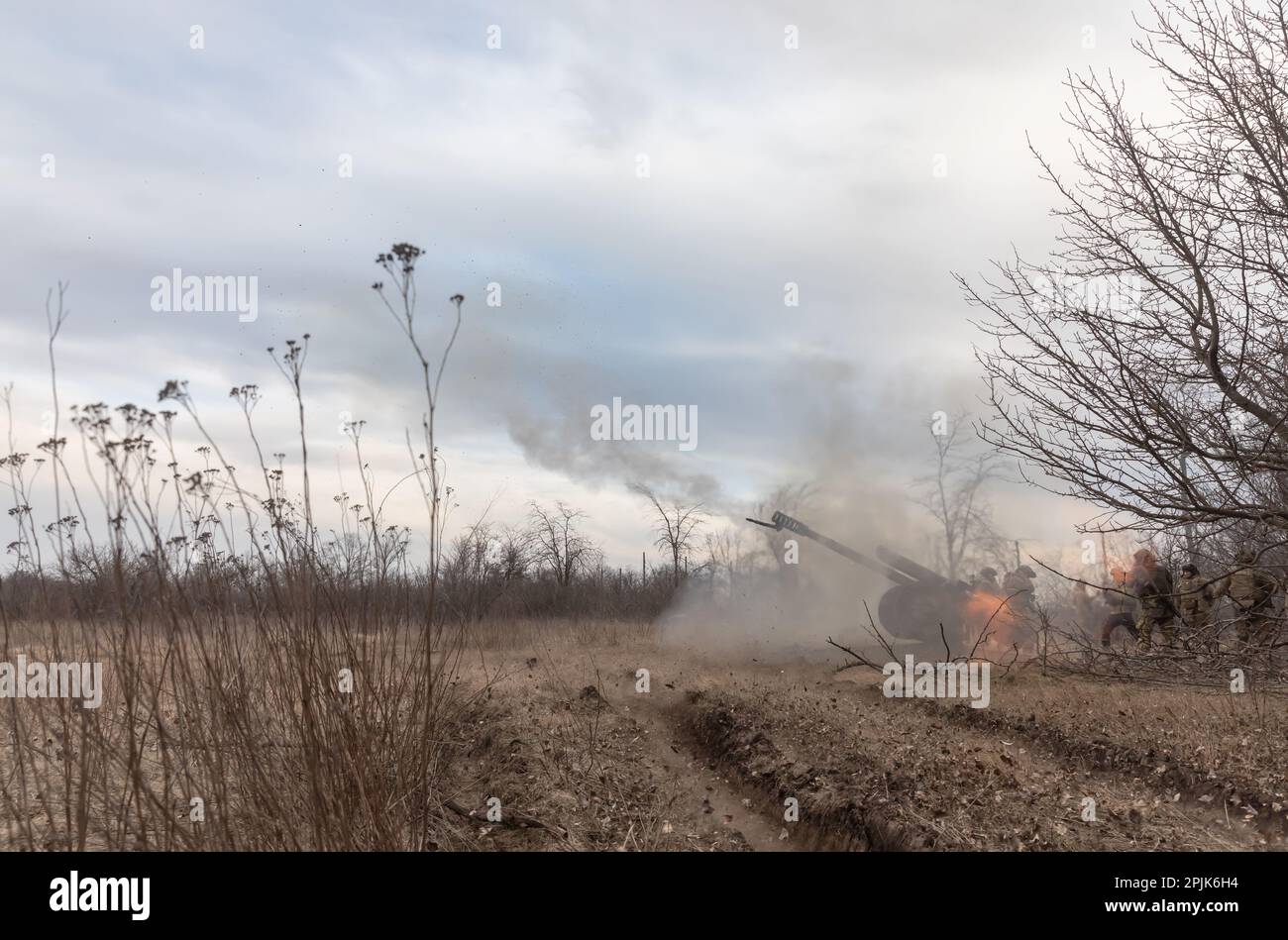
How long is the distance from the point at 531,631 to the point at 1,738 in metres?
12.4

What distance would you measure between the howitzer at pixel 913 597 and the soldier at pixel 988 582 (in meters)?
0.24

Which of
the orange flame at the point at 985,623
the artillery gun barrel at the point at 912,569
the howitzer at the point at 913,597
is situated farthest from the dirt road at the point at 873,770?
the artillery gun barrel at the point at 912,569

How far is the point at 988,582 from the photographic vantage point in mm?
18516

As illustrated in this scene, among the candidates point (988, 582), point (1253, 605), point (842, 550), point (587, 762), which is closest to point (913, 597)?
point (988, 582)

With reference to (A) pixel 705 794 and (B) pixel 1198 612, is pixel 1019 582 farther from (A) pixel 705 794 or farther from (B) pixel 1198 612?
(B) pixel 1198 612

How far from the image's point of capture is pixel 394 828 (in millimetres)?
4492

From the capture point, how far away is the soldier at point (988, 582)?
18.4 metres

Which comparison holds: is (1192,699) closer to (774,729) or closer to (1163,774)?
(1163,774)

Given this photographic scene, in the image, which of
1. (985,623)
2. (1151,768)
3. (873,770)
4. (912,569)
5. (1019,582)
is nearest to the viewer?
(1151,768)

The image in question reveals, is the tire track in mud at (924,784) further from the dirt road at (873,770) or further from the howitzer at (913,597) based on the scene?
the howitzer at (913,597)

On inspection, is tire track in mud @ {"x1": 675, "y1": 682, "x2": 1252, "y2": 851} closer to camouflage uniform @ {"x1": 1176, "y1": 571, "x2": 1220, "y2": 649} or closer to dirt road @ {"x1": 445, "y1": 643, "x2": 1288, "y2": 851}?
dirt road @ {"x1": 445, "y1": 643, "x2": 1288, "y2": 851}

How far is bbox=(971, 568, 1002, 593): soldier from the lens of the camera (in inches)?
723

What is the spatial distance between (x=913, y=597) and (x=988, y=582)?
57.9 inches

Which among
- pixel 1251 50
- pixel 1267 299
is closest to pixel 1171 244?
pixel 1267 299
